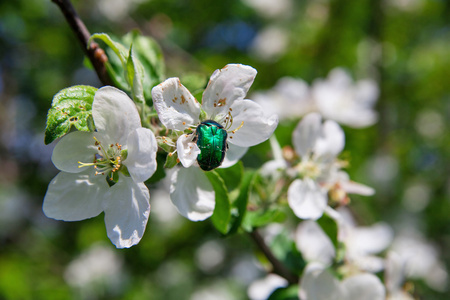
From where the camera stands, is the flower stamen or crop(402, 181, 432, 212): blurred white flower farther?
crop(402, 181, 432, 212): blurred white flower

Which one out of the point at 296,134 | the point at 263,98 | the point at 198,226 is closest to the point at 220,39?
the point at 198,226

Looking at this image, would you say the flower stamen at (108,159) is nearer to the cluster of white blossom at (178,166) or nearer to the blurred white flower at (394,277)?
the cluster of white blossom at (178,166)

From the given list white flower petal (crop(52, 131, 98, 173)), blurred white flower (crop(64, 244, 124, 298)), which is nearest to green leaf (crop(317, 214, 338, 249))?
white flower petal (crop(52, 131, 98, 173))

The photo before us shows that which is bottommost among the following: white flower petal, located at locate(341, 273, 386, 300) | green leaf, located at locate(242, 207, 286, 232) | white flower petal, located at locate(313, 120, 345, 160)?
white flower petal, located at locate(341, 273, 386, 300)

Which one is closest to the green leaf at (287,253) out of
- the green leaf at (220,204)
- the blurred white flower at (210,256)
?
the green leaf at (220,204)

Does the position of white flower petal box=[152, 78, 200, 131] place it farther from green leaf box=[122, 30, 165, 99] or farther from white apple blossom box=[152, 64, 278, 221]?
green leaf box=[122, 30, 165, 99]

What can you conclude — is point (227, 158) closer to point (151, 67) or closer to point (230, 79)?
point (230, 79)
